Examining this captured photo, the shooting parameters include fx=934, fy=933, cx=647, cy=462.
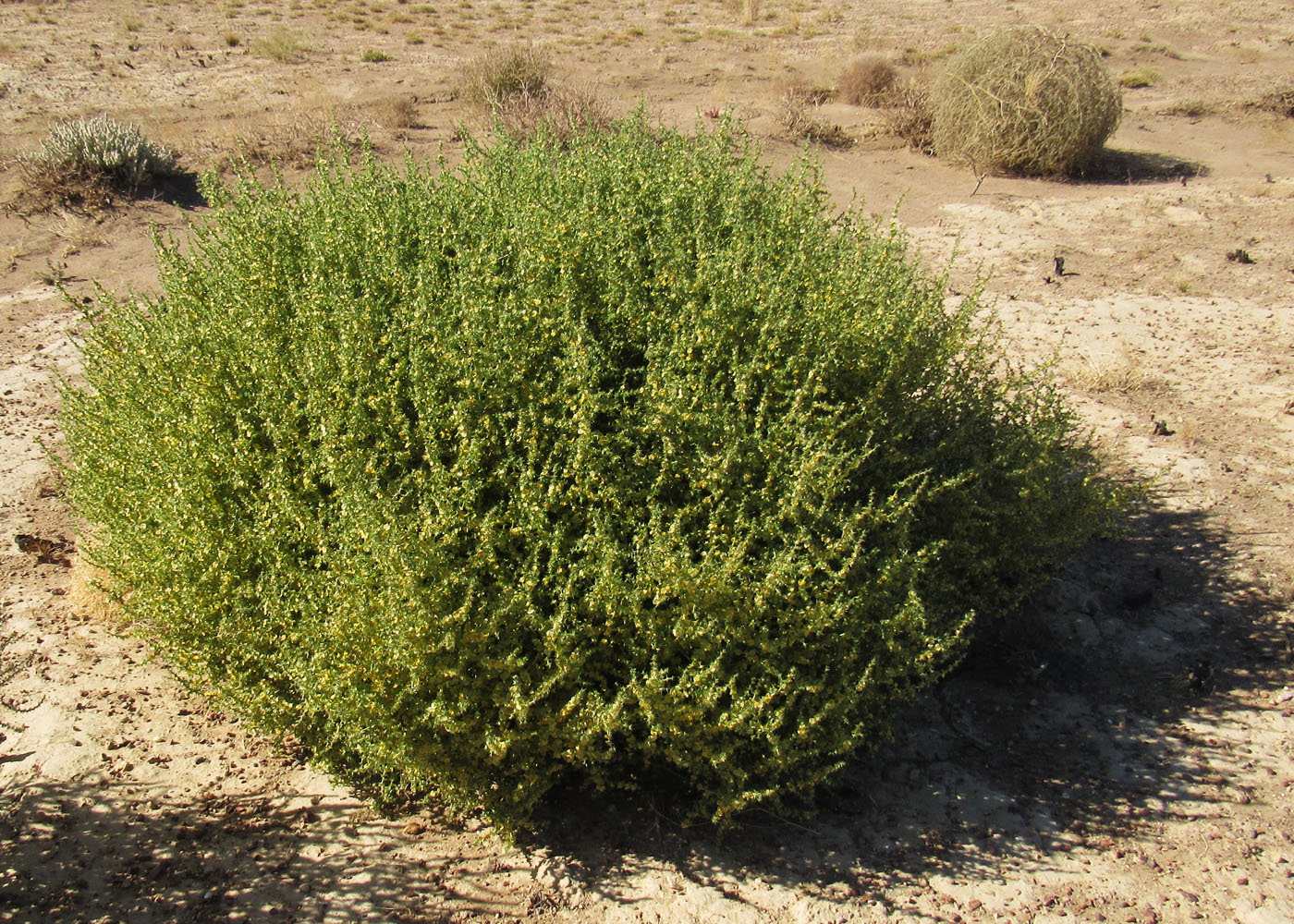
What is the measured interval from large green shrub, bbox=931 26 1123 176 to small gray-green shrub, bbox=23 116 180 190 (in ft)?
29.3

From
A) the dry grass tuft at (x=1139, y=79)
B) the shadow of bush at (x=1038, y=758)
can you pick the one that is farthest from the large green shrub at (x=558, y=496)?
the dry grass tuft at (x=1139, y=79)

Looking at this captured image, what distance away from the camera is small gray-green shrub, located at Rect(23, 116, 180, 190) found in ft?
31.4

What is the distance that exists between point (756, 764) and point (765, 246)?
252cm

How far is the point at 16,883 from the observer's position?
3367mm

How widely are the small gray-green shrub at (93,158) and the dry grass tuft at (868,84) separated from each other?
9086mm

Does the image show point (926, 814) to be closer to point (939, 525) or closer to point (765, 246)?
point (939, 525)

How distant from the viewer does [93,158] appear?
951 centimetres

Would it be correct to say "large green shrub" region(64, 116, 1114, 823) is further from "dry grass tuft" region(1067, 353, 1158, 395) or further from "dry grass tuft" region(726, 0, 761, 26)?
"dry grass tuft" region(726, 0, 761, 26)

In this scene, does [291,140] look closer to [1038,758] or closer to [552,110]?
[552,110]

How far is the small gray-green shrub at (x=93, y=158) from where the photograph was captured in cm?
957

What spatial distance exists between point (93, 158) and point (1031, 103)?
32.5 ft

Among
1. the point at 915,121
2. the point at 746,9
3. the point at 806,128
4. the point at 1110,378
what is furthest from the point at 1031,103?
the point at 746,9

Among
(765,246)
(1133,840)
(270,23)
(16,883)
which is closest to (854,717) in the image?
(1133,840)

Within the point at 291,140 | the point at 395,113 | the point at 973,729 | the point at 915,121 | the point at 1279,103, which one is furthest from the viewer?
the point at 1279,103
